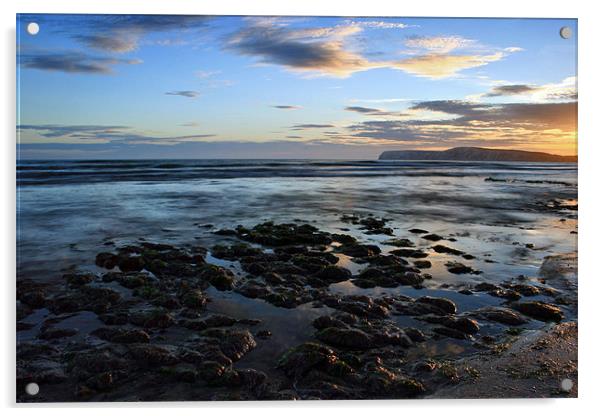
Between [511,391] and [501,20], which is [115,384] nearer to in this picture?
[511,391]

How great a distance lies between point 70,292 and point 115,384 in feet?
3.36

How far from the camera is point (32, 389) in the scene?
3539 millimetres

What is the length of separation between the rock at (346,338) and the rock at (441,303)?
716 millimetres

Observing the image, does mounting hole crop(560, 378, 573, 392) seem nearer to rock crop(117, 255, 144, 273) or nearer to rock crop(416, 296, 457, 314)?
rock crop(416, 296, 457, 314)

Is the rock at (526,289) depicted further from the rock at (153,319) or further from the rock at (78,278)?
the rock at (78,278)

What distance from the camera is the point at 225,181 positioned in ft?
14.9

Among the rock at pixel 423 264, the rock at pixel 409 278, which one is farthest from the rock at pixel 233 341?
the rock at pixel 423 264

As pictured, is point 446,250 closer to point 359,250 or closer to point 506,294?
point 506,294

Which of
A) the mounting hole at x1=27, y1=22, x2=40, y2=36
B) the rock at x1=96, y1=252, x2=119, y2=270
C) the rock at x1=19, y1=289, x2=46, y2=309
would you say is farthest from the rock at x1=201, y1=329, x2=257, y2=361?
the mounting hole at x1=27, y1=22, x2=40, y2=36

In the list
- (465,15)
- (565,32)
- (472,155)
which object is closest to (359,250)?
(472,155)

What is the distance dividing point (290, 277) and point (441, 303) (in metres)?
1.39

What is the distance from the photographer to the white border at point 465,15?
3734 mm
